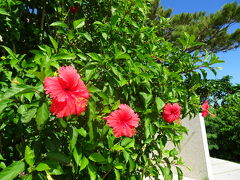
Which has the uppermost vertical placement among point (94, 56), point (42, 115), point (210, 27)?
point (210, 27)

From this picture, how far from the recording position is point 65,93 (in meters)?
0.92

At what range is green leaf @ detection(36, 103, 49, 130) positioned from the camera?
929 millimetres

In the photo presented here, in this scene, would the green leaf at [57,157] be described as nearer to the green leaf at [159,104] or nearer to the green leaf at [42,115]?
the green leaf at [42,115]

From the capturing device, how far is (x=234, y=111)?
7.24 m

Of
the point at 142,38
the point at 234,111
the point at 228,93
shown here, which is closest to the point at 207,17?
the point at 228,93

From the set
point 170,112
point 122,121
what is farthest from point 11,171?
point 170,112

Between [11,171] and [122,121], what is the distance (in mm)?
601

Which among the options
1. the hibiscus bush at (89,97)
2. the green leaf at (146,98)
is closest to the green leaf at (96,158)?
the hibiscus bush at (89,97)

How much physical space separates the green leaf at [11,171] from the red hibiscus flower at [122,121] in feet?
1.57

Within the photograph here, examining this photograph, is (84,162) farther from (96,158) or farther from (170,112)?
(170,112)

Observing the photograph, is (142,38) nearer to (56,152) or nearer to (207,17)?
(56,152)

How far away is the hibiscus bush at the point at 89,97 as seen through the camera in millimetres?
997

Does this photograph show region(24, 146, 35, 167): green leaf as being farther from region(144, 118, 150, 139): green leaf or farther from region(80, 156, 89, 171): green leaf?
region(144, 118, 150, 139): green leaf

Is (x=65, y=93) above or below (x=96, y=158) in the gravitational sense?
above
